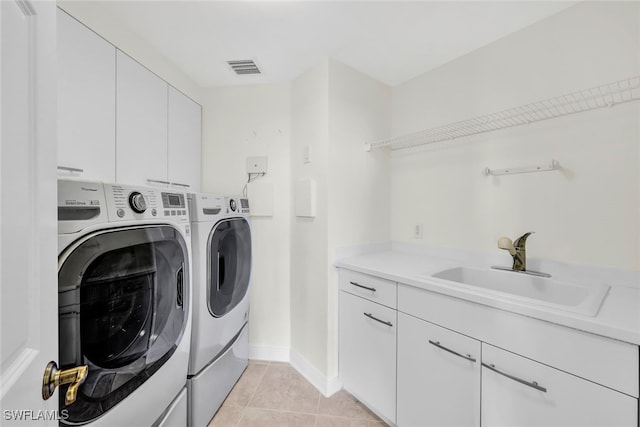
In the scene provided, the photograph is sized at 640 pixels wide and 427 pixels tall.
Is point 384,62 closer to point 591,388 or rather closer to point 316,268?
point 316,268

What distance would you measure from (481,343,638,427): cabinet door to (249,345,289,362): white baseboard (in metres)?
1.48

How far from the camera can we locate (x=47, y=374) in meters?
0.47

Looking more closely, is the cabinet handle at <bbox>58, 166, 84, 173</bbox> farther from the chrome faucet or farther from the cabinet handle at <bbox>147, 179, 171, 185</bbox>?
the chrome faucet

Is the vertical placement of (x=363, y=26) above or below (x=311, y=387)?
above

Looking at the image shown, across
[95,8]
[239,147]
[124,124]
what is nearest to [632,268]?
[239,147]

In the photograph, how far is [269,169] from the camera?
6.94ft

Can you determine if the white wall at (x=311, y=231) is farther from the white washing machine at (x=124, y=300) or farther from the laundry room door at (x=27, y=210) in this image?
the laundry room door at (x=27, y=210)

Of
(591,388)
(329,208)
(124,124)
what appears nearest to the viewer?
(591,388)

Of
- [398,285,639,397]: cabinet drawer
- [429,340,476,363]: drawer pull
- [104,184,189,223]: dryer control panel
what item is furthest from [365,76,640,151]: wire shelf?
[104,184,189,223]: dryer control panel

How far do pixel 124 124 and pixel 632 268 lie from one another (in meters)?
2.61

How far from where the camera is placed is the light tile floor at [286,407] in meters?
1.47

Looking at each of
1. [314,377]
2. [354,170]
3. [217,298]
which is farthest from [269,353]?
[354,170]

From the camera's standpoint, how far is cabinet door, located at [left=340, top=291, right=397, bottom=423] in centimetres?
136

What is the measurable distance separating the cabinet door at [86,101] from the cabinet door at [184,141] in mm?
458
